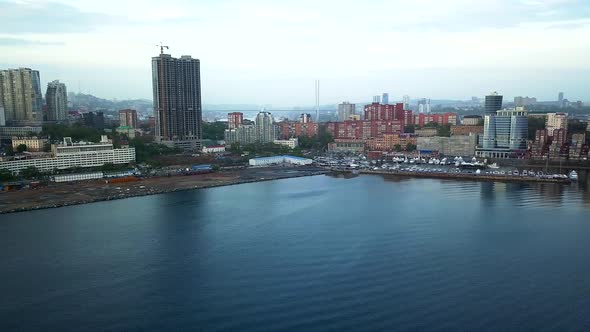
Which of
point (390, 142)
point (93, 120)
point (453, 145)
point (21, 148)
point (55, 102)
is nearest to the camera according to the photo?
point (21, 148)

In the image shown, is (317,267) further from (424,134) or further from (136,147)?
(424,134)

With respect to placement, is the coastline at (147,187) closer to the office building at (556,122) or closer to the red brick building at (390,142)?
the red brick building at (390,142)

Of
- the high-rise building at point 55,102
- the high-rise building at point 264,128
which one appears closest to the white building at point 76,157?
the high-rise building at point 264,128

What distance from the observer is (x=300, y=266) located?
14.2 feet

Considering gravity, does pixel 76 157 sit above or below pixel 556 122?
below

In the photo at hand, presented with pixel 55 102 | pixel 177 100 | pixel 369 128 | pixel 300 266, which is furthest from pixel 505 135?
pixel 55 102

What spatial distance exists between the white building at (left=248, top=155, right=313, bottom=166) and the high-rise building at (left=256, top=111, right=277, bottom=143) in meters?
3.84

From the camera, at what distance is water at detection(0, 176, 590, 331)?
3395 mm

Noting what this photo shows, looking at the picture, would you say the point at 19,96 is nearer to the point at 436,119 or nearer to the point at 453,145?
the point at 453,145

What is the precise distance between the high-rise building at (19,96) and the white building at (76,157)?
23.1 ft

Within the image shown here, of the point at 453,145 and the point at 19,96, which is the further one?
the point at 19,96

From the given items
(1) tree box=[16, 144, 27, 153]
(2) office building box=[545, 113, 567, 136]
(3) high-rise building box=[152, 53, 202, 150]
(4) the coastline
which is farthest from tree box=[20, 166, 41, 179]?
(2) office building box=[545, 113, 567, 136]

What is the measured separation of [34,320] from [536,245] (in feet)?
15.3

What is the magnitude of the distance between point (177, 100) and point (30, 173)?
6.24m
